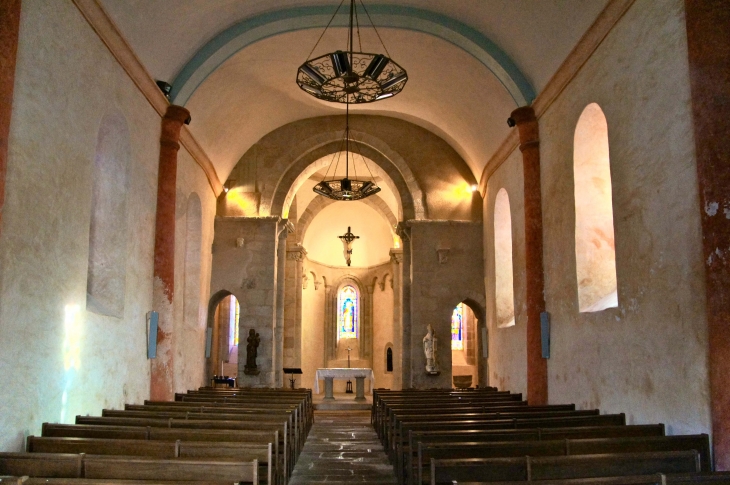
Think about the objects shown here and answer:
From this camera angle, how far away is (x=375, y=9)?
39.7 feet

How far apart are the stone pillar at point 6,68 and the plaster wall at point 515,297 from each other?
911cm

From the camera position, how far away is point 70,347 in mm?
7727

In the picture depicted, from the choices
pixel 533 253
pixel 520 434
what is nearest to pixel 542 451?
pixel 520 434

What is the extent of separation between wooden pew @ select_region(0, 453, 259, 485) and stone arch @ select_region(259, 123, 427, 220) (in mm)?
12359

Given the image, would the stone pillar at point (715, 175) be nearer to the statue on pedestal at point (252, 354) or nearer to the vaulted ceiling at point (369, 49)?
the vaulted ceiling at point (369, 49)

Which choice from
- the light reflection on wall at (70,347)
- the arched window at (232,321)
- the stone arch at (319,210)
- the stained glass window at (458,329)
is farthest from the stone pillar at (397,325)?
the light reflection on wall at (70,347)

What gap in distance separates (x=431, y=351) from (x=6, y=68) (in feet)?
39.7

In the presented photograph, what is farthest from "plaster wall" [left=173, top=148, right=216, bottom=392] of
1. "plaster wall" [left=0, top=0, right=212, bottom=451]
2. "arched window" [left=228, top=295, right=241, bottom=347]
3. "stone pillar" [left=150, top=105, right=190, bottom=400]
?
"arched window" [left=228, top=295, right=241, bottom=347]

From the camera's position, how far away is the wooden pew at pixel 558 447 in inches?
225

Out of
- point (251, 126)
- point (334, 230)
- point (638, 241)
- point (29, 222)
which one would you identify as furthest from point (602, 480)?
point (334, 230)

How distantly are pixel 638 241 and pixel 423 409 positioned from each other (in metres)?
3.62

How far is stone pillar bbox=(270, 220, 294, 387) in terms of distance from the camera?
56.0 ft

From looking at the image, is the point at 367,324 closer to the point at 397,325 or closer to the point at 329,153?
the point at 397,325

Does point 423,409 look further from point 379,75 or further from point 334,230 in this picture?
point 334,230
